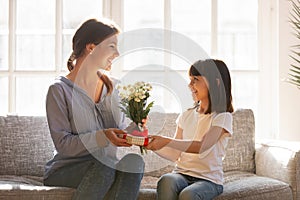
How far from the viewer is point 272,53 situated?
12.3ft

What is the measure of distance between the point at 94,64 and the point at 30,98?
1.10 m

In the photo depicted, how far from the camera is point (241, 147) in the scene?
3146mm

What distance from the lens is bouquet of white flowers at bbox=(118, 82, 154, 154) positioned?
247 centimetres

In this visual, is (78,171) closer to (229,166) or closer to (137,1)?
(229,166)

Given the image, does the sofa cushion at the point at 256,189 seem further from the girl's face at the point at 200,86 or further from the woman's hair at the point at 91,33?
the woman's hair at the point at 91,33

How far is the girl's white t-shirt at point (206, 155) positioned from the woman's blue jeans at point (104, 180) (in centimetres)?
28

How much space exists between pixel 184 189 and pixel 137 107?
445 millimetres

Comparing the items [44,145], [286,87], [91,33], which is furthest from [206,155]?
[286,87]

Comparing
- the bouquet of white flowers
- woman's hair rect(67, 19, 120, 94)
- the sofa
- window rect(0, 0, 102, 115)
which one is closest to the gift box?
the bouquet of white flowers

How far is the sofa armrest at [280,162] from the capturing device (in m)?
2.68

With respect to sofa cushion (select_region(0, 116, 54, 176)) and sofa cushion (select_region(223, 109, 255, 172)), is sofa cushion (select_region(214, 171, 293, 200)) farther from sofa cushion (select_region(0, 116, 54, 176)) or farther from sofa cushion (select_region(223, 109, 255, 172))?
sofa cushion (select_region(0, 116, 54, 176))

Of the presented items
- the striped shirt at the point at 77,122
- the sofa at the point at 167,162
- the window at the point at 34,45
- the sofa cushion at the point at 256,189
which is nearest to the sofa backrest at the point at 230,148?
the sofa at the point at 167,162

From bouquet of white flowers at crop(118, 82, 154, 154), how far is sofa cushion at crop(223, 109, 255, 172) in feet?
2.63

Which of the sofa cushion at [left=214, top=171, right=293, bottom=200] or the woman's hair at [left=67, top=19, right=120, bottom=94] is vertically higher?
the woman's hair at [left=67, top=19, right=120, bottom=94]
